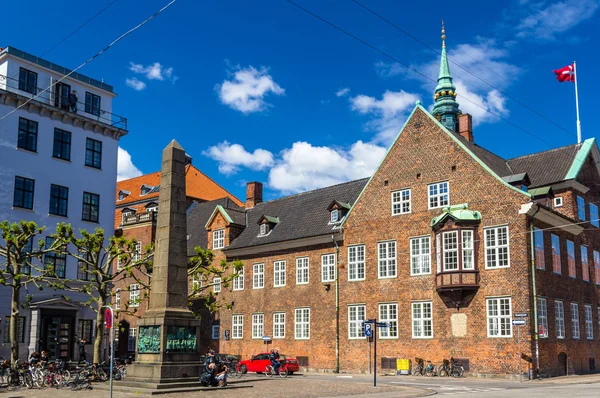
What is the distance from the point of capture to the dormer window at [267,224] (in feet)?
161

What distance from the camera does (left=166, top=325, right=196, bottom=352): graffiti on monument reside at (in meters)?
24.5

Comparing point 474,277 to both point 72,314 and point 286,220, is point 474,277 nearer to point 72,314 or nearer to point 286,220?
point 286,220

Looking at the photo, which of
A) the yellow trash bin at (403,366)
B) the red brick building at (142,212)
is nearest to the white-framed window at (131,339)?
the red brick building at (142,212)

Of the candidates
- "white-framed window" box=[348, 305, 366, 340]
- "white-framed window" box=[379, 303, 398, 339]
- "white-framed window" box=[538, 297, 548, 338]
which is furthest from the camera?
"white-framed window" box=[348, 305, 366, 340]

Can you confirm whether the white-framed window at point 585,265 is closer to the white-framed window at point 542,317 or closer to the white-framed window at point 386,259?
the white-framed window at point 542,317

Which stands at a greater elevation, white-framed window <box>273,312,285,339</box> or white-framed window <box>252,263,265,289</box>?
white-framed window <box>252,263,265,289</box>

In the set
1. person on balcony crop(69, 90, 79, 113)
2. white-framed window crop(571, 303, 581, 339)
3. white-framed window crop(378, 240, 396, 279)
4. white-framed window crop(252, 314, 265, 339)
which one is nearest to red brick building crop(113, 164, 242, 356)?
white-framed window crop(252, 314, 265, 339)

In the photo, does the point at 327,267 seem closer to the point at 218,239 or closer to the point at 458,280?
the point at 458,280

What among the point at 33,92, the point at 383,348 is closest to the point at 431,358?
the point at 383,348

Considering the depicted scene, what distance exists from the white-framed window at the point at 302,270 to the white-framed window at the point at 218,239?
8268mm

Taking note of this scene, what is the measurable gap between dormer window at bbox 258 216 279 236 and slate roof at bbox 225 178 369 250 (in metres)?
0.35

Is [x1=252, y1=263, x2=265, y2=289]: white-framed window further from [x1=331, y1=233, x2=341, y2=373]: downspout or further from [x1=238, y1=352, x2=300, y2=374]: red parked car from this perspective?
Result: [x1=238, y1=352, x2=300, y2=374]: red parked car

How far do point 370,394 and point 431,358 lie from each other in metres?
14.1

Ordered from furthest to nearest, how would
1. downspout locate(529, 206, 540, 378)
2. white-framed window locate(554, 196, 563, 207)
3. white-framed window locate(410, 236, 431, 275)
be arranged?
white-framed window locate(554, 196, 563, 207) < white-framed window locate(410, 236, 431, 275) < downspout locate(529, 206, 540, 378)
